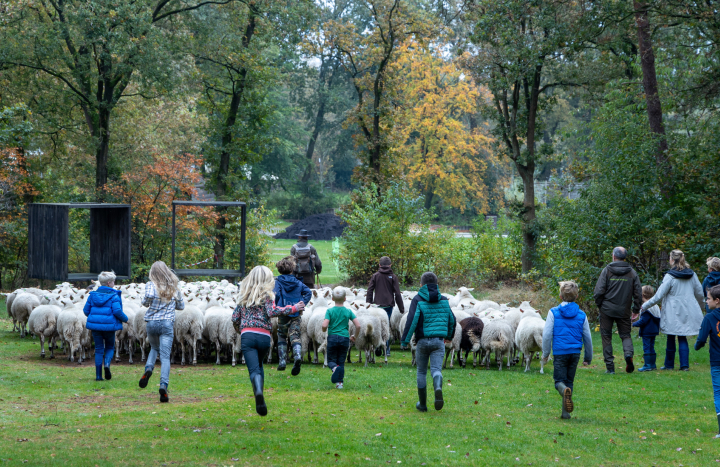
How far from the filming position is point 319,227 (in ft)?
178

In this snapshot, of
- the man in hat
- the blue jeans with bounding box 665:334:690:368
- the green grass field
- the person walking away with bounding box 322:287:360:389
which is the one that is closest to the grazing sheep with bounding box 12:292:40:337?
the green grass field

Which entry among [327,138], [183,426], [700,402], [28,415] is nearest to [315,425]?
[183,426]

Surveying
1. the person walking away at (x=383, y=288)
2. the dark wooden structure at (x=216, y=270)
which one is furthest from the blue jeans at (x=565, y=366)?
the dark wooden structure at (x=216, y=270)

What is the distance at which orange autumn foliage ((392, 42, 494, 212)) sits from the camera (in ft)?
151

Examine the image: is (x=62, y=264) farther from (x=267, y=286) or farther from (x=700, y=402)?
(x=700, y=402)

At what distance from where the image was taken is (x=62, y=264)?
15742 millimetres

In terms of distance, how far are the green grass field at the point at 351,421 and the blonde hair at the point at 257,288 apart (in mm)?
1384

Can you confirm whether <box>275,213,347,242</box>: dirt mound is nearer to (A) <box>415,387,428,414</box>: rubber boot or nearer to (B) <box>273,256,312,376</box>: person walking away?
(B) <box>273,256,312,376</box>: person walking away

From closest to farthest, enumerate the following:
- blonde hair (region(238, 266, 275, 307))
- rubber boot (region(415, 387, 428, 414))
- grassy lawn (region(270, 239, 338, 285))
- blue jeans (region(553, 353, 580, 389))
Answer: blonde hair (region(238, 266, 275, 307))
blue jeans (region(553, 353, 580, 389))
rubber boot (region(415, 387, 428, 414))
grassy lawn (region(270, 239, 338, 285))

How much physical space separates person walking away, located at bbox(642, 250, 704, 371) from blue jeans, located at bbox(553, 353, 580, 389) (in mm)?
3382

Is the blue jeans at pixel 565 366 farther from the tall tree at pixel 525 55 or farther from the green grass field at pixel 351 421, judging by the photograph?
the tall tree at pixel 525 55

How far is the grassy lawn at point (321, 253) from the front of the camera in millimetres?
33812

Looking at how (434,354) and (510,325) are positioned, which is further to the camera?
(510,325)

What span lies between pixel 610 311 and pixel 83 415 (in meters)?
8.07
